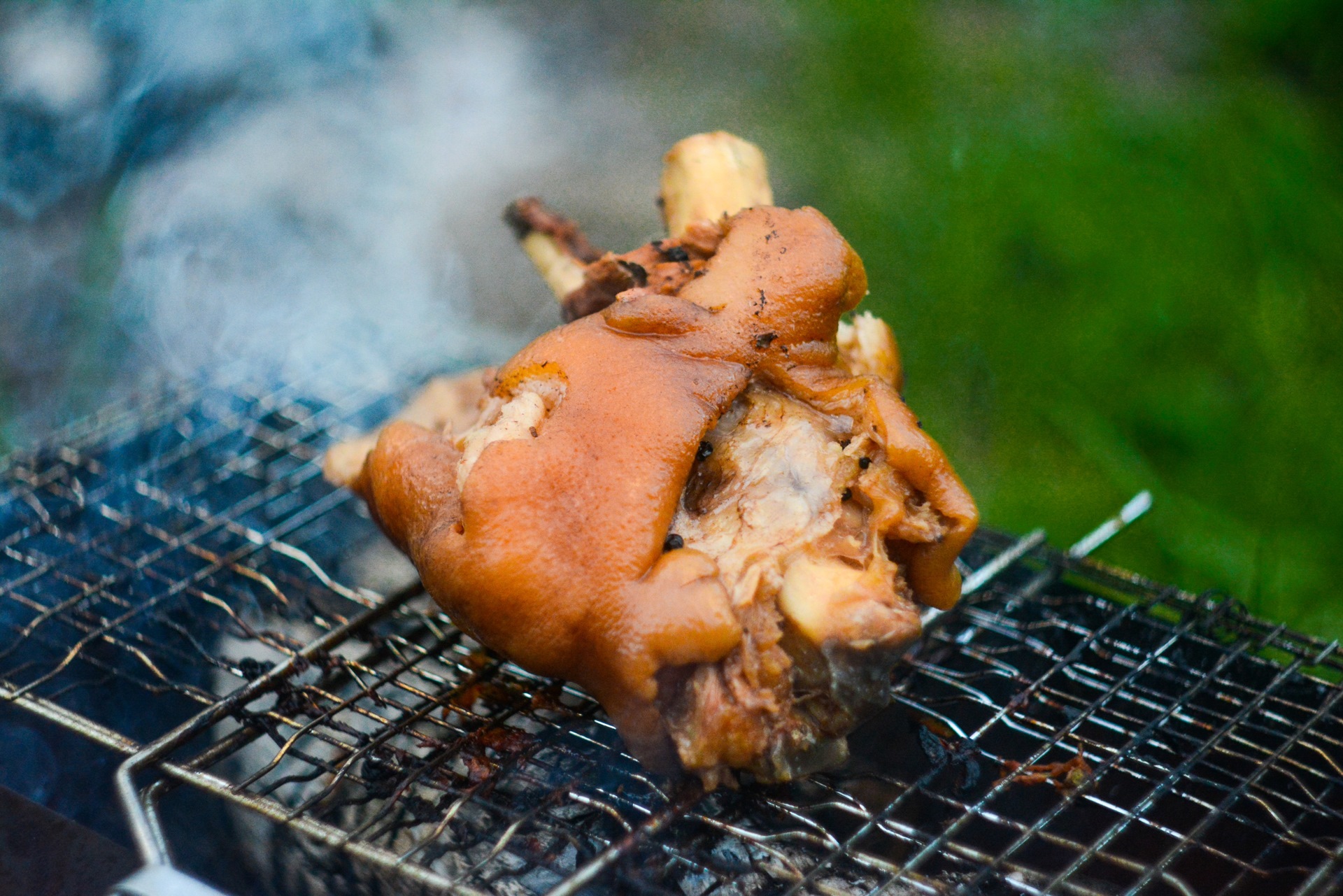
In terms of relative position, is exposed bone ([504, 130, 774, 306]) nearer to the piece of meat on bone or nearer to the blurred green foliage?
the piece of meat on bone

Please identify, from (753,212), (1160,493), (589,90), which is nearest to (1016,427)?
(1160,493)

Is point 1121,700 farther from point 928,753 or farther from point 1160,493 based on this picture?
point 1160,493

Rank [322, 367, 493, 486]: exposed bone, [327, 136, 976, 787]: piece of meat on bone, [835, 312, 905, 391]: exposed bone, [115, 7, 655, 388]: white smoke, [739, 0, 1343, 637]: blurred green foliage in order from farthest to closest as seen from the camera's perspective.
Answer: [115, 7, 655, 388]: white smoke → [739, 0, 1343, 637]: blurred green foliage → [322, 367, 493, 486]: exposed bone → [835, 312, 905, 391]: exposed bone → [327, 136, 976, 787]: piece of meat on bone

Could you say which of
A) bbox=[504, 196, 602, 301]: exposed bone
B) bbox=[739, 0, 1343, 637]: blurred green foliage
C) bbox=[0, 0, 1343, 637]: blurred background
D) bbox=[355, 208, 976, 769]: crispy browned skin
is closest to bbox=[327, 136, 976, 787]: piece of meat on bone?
bbox=[355, 208, 976, 769]: crispy browned skin

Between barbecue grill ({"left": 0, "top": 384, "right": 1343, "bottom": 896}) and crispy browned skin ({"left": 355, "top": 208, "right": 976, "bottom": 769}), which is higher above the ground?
crispy browned skin ({"left": 355, "top": 208, "right": 976, "bottom": 769})

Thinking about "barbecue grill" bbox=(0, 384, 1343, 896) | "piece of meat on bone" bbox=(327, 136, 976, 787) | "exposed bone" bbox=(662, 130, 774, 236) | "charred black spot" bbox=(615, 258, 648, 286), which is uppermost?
"exposed bone" bbox=(662, 130, 774, 236)

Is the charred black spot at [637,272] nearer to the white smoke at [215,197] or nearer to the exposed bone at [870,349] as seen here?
the exposed bone at [870,349]
